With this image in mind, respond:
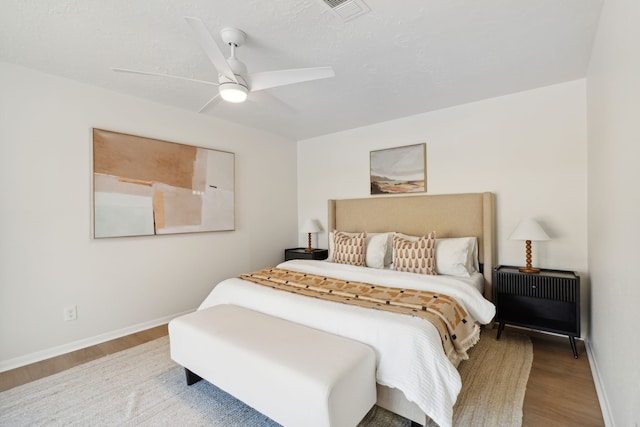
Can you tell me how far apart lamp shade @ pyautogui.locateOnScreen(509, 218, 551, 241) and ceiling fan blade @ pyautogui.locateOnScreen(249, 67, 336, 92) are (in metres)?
2.22

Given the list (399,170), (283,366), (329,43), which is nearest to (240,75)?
(329,43)

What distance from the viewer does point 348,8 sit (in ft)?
5.63

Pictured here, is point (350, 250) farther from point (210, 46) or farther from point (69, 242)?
point (69, 242)

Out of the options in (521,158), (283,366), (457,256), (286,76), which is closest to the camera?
(283,366)

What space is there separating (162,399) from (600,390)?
2890 mm

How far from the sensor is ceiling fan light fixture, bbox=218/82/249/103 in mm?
1859

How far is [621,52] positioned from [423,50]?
112cm

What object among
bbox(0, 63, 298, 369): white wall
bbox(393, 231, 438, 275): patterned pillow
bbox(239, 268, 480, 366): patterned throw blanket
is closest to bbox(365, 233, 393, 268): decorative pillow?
bbox(393, 231, 438, 275): patterned pillow

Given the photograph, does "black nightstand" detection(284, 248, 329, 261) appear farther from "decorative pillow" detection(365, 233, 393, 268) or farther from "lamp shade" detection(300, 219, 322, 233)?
"decorative pillow" detection(365, 233, 393, 268)

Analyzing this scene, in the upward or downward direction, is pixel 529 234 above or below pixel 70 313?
above

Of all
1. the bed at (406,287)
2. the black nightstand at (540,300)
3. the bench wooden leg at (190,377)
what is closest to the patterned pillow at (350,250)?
the bed at (406,287)

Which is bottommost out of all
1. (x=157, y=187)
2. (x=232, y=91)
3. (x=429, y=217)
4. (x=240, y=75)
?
(x=429, y=217)

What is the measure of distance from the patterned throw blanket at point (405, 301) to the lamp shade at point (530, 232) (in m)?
0.95

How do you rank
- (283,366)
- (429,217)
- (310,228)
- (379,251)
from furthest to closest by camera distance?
(310,228) → (429,217) → (379,251) → (283,366)
